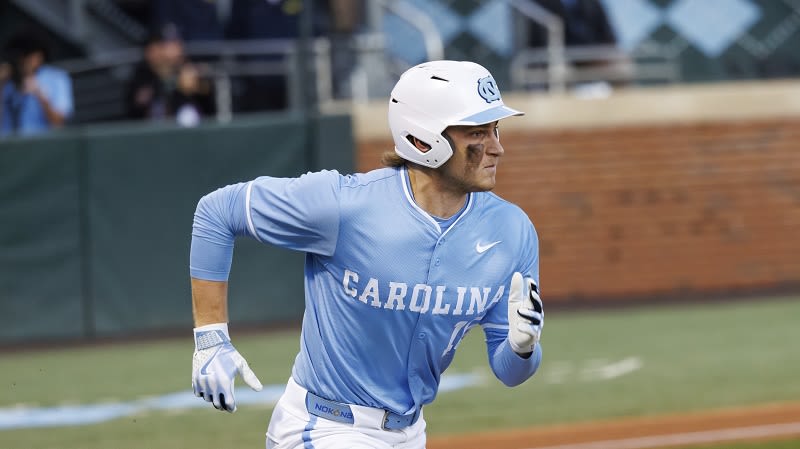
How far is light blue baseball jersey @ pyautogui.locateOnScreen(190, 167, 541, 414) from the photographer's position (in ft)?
16.1

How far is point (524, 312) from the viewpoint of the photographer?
4.63 metres

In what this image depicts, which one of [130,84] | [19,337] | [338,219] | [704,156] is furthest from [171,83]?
[338,219]

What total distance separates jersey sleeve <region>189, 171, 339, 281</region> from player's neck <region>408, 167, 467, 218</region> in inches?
13.0

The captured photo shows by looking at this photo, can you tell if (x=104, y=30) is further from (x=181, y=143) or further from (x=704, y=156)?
(x=704, y=156)

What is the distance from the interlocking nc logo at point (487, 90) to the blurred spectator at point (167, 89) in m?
8.92

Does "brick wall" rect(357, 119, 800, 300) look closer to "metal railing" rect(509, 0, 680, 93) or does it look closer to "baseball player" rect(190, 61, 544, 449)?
"metal railing" rect(509, 0, 680, 93)

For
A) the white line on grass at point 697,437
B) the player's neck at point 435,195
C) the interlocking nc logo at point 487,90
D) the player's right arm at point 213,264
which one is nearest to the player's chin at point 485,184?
the player's neck at point 435,195

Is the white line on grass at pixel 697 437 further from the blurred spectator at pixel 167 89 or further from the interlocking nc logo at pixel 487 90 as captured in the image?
the blurred spectator at pixel 167 89

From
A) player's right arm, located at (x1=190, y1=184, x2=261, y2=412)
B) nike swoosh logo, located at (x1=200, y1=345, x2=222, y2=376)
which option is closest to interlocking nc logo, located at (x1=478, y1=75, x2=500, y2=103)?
player's right arm, located at (x1=190, y1=184, x2=261, y2=412)

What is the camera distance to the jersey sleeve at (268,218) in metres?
4.89

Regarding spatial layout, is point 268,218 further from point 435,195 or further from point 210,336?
point 435,195

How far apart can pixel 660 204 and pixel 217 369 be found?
11.7m

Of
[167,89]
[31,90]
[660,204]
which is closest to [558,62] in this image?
[660,204]

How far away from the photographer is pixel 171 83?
1399cm
